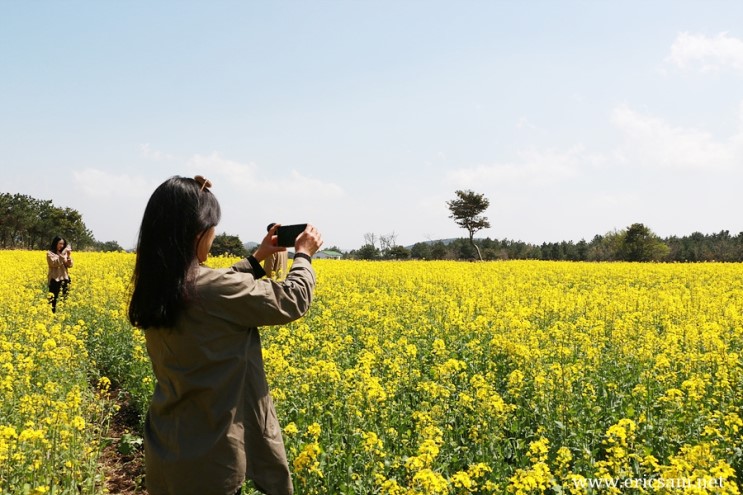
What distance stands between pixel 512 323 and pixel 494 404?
3.04 meters

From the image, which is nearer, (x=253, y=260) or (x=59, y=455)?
(x=253, y=260)

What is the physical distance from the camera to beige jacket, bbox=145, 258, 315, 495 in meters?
1.86

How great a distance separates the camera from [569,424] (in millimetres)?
4395

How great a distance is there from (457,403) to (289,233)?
3.10m

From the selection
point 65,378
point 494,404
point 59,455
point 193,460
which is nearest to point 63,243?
point 65,378

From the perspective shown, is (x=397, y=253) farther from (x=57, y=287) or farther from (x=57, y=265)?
(x=57, y=265)

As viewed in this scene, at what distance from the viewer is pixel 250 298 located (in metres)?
1.86

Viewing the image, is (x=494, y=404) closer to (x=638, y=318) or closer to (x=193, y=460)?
(x=193, y=460)

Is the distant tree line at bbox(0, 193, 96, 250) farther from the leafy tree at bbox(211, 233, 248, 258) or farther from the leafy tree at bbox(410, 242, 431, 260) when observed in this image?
the leafy tree at bbox(410, 242, 431, 260)

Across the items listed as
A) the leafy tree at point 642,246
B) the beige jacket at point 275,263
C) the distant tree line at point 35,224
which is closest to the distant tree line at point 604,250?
the leafy tree at point 642,246

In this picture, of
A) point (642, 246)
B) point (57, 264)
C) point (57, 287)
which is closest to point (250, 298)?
point (57, 264)

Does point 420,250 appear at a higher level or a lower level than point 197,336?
higher

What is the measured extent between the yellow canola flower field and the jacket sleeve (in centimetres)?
60

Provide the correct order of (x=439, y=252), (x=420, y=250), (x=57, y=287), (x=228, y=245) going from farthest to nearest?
(x=420, y=250), (x=439, y=252), (x=228, y=245), (x=57, y=287)
